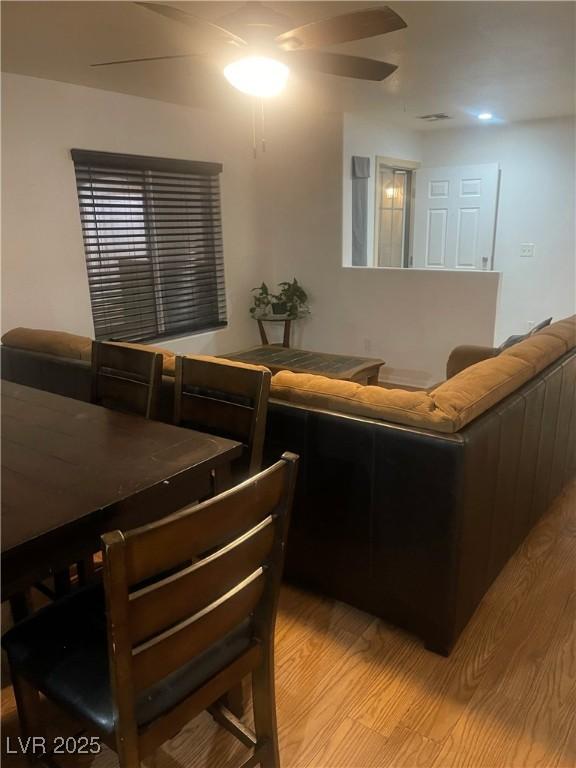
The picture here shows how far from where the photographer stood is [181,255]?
471 cm

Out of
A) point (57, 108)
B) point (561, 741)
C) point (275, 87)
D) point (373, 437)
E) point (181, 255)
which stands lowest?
point (561, 741)

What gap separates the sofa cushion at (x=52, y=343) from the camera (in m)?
2.61

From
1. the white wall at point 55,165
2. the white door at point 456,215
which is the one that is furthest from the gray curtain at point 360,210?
the white wall at point 55,165

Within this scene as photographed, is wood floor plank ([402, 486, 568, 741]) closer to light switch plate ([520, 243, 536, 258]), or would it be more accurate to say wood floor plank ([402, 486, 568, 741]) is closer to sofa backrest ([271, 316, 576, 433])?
sofa backrest ([271, 316, 576, 433])

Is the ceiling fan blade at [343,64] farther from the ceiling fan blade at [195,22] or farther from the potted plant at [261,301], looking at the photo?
the potted plant at [261,301]

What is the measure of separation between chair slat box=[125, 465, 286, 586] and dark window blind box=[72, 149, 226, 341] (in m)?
3.42

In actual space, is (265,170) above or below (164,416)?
above

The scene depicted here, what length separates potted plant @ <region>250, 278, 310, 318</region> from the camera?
5.24m

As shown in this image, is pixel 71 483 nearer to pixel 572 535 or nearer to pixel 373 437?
pixel 373 437

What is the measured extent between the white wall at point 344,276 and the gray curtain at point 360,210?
4.2 inches

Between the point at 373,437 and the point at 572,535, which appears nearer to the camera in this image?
the point at 373,437

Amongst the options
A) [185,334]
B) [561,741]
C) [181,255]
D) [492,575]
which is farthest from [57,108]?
[561,741]

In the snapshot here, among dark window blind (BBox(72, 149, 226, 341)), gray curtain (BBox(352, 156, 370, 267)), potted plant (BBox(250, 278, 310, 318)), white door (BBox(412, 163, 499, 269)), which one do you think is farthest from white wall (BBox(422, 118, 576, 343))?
dark window blind (BBox(72, 149, 226, 341))

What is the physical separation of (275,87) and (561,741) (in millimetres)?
2609
